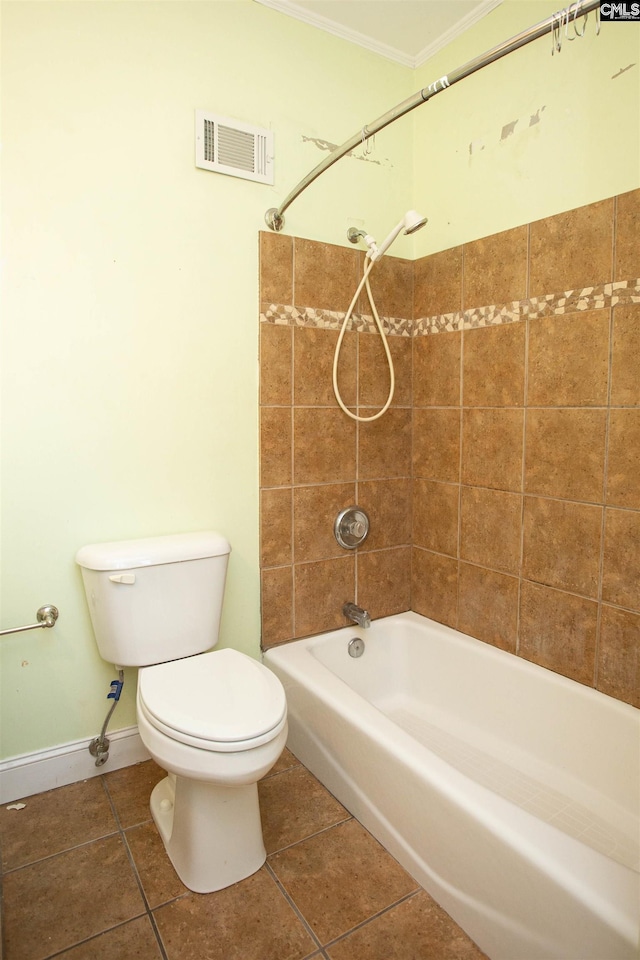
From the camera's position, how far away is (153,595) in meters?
1.66

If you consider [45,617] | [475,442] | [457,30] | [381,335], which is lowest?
[45,617]

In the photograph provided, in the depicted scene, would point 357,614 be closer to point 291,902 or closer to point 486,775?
point 486,775

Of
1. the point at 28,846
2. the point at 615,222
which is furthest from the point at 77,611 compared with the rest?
the point at 615,222

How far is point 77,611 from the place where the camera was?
1738 millimetres

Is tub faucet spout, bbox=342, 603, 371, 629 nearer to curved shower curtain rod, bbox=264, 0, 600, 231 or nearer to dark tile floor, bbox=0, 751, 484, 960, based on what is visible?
dark tile floor, bbox=0, 751, 484, 960

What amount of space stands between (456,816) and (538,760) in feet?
2.04

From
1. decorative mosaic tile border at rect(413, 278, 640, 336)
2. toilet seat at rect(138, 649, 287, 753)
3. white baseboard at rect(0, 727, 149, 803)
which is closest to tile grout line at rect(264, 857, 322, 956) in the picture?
toilet seat at rect(138, 649, 287, 753)

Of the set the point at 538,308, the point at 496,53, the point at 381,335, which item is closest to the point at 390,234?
the point at 381,335

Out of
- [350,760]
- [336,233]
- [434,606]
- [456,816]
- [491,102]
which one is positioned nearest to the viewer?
[456,816]

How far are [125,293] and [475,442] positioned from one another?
1252mm

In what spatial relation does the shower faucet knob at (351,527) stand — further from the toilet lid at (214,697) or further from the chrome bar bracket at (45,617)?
the chrome bar bracket at (45,617)

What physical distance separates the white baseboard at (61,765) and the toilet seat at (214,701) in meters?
0.43

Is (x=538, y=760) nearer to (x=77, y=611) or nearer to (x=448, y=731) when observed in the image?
(x=448, y=731)

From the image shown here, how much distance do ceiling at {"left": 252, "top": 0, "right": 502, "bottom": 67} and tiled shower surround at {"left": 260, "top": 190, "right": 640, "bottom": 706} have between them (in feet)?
2.46
